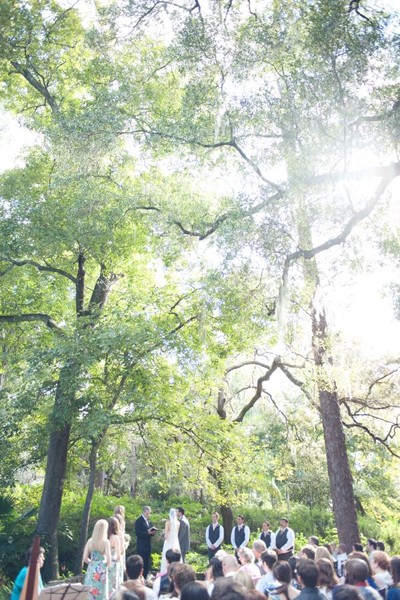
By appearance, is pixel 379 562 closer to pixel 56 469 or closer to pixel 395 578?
pixel 395 578

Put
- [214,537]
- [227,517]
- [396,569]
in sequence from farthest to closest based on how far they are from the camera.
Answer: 1. [227,517]
2. [214,537]
3. [396,569]

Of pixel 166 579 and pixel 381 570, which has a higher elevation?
pixel 381 570

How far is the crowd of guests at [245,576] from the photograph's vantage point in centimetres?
348

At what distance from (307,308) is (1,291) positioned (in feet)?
29.3

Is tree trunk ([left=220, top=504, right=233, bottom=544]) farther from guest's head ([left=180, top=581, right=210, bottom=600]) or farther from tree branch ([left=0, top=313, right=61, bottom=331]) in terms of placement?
guest's head ([left=180, top=581, right=210, bottom=600])

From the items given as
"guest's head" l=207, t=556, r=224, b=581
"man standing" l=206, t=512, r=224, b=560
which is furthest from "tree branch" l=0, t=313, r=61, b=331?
"guest's head" l=207, t=556, r=224, b=581

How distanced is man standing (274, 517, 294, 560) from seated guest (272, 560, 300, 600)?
20.4 ft

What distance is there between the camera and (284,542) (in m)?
10.8

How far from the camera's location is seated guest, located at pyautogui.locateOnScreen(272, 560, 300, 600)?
15.6 feet

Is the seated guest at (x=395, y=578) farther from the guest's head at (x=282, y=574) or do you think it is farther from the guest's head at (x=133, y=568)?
Result: the guest's head at (x=133, y=568)

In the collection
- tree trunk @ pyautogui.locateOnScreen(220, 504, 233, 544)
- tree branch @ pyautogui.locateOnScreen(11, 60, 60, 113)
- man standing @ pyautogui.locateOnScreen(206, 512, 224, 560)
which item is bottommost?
man standing @ pyautogui.locateOnScreen(206, 512, 224, 560)

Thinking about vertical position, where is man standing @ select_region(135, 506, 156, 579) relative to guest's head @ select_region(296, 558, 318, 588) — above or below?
above

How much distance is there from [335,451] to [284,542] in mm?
2362

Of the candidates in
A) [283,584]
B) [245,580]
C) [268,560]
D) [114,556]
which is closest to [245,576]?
[245,580]
